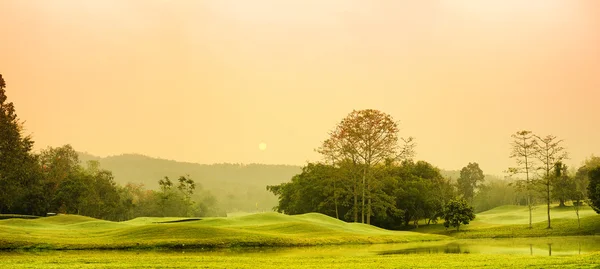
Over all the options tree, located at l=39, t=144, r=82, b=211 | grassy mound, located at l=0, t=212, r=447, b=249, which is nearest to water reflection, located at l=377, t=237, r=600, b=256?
grassy mound, located at l=0, t=212, r=447, b=249

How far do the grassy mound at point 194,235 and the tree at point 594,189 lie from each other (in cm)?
2396

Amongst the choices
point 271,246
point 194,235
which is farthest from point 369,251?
point 194,235

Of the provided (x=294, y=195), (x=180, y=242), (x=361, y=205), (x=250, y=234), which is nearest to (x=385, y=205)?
(x=361, y=205)

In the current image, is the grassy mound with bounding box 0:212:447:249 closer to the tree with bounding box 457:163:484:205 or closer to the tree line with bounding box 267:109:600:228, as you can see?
the tree line with bounding box 267:109:600:228

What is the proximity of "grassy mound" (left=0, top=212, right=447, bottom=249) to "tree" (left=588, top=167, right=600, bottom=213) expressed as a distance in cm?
2396

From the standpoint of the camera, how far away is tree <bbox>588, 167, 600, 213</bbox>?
6656 centimetres

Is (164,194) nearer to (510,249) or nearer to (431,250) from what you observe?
(431,250)

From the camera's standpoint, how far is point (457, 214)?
76938 mm

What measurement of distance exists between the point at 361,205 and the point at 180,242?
155ft

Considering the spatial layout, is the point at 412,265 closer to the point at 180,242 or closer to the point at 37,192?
the point at 180,242

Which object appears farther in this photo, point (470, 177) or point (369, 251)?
point (470, 177)

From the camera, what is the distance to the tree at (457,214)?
252 feet

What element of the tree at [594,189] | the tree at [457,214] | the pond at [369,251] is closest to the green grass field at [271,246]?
the pond at [369,251]

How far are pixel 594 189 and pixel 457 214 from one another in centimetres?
1857
